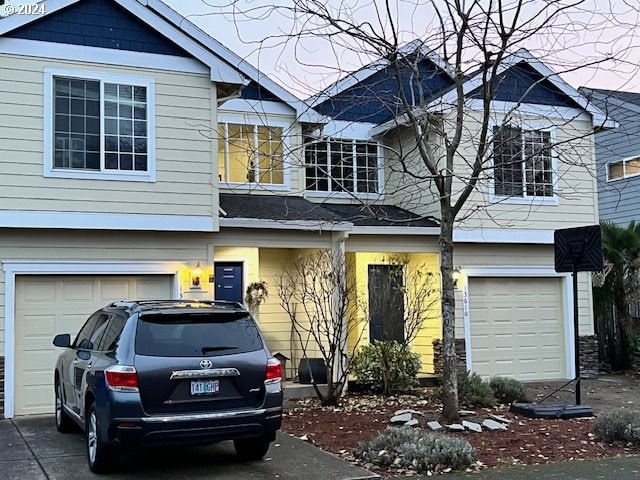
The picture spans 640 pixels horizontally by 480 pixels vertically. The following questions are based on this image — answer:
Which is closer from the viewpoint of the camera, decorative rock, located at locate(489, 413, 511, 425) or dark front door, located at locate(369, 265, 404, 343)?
decorative rock, located at locate(489, 413, 511, 425)

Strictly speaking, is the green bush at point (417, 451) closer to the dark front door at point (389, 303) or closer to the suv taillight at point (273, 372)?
the suv taillight at point (273, 372)

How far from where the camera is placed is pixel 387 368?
1262 centimetres

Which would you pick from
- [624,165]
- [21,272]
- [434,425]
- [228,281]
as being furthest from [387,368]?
[624,165]

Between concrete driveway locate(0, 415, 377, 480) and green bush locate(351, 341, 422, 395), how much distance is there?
3.98 m

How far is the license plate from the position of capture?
6.76m

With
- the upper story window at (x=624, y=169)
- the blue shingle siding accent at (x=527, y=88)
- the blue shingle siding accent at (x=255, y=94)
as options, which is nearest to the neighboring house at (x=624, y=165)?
the upper story window at (x=624, y=169)

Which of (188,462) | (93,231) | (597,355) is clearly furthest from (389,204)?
(188,462)

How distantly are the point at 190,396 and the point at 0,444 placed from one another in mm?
3480

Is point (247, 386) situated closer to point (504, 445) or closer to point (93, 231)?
point (504, 445)

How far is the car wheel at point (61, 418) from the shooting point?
914 centimetres

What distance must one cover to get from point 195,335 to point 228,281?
704 centimetres

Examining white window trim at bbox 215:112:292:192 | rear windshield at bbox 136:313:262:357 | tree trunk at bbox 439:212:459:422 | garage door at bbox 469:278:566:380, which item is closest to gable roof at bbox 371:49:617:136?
white window trim at bbox 215:112:292:192

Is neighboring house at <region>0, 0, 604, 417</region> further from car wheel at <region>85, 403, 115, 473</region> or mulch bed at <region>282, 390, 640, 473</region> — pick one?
car wheel at <region>85, 403, 115, 473</region>

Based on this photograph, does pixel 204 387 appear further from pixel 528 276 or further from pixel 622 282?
pixel 622 282
